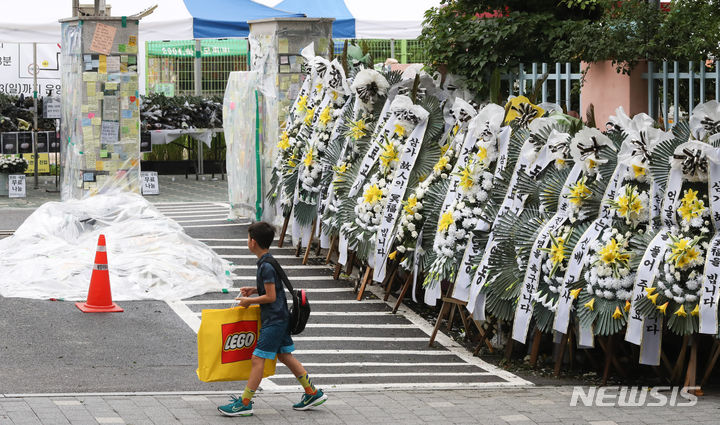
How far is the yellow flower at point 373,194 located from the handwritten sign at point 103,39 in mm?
4097

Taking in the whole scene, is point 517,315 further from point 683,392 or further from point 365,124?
point 365,124

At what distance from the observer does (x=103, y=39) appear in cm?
1336

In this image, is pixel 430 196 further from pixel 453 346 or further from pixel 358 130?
pixel 358 130

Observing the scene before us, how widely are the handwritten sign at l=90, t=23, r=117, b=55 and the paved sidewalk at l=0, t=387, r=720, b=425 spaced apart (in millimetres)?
6830

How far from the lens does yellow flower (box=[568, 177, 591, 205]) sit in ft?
28.2

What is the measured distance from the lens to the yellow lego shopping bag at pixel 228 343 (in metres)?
7.18

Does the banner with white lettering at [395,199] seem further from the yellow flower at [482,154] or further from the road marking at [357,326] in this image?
the yellow flower at [482,154]

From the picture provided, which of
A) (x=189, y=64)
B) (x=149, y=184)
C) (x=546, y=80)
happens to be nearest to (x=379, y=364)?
(x=546, y=80)

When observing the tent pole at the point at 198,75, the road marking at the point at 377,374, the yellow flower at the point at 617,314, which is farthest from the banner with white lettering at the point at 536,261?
the tent pole at the point at 198,75

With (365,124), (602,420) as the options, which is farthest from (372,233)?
(602,420)

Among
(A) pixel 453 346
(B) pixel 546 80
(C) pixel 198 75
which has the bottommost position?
(A) pixel 453 346

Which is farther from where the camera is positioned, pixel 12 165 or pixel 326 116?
pixel 12 165

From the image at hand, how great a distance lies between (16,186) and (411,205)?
10419 millimetres

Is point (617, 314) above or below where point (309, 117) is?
below
